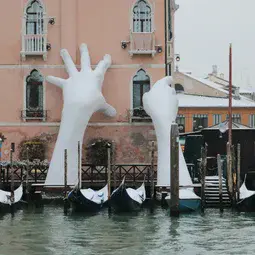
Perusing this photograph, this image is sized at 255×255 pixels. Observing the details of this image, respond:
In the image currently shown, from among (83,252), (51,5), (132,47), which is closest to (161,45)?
(132,47)

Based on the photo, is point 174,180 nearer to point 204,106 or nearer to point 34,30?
point 34,30

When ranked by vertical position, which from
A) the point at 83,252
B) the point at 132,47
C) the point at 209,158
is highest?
the point at 132,47

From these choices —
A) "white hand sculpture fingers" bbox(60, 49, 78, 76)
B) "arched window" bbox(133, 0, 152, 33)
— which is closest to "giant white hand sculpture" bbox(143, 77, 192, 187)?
"arched window" bbox(133, 0, 152, 33)

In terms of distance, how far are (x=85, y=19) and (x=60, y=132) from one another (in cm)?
378

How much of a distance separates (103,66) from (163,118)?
8.05ft

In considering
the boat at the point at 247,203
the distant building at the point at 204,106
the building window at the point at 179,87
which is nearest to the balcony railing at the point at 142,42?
the boat at the point at 247,203

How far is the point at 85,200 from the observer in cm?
2470

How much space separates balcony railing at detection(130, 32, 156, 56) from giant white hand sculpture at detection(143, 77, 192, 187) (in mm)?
1376

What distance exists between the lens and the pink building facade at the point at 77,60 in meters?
29.4

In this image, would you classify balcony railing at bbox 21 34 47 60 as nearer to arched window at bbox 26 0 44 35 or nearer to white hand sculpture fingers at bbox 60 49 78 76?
arched window at bbox 26 0 44 35

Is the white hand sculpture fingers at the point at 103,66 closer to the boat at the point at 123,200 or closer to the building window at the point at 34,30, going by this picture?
the building window at the point at 34,30

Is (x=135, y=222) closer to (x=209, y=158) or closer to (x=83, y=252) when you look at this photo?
(x=83, y=252)

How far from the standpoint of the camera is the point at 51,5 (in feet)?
96.8

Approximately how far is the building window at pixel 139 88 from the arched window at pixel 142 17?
127 cm
